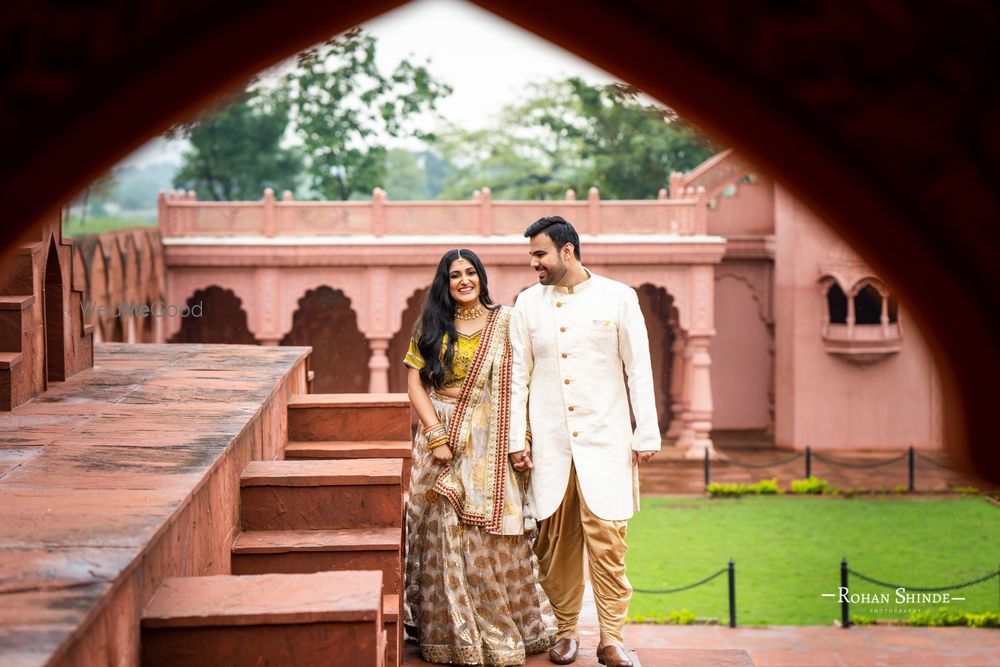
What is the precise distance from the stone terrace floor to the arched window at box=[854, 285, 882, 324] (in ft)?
41.5

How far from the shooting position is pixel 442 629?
4.41 meters

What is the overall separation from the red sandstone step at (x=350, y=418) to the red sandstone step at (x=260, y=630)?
256 cm

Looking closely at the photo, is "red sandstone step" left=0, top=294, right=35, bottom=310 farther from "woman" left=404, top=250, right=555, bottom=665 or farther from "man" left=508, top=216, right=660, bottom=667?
"man" left=508, top=216, right=660, bottom=667

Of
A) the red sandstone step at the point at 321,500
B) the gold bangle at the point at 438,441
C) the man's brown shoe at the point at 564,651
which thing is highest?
the gold bangle at the point at 438,441

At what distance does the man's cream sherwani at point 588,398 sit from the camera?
4.19 metres

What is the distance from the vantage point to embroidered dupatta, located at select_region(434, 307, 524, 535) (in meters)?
4.29

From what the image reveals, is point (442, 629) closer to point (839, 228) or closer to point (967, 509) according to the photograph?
point (839, 228)

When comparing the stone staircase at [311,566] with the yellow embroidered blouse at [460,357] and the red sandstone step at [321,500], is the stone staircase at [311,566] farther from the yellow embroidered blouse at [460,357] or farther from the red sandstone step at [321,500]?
the yellow embroidered blouse at [460,357]

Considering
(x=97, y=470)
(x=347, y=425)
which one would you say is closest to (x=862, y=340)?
(x=347, y=425)

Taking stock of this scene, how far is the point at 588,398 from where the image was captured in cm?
422

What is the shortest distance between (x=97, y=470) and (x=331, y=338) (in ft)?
48.1

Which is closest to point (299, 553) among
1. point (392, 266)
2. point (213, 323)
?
point (392, 266)

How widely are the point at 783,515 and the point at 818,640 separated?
4622 mm

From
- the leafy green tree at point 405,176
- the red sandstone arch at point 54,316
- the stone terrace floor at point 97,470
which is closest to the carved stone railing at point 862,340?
the stone terrace floor at point 97,470
